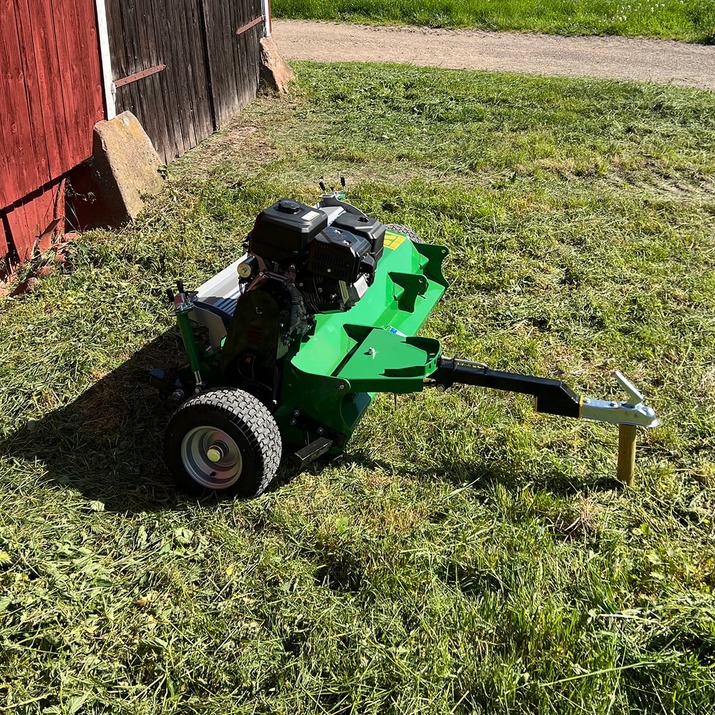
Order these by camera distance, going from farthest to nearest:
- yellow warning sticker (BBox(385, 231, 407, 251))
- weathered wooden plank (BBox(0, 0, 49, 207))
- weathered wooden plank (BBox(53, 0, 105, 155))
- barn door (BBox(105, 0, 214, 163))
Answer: barn door (BBox(105, 0, 214, 163)) < weathered wooden plank (BBox(53, 0, 105, 155)) < weathered wooden plank (BBox(0, 0, 49, 207)) < yellow warning sticker (BBox(385, 231, 407, 251))

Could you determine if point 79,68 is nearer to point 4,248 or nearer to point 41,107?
point 41,107

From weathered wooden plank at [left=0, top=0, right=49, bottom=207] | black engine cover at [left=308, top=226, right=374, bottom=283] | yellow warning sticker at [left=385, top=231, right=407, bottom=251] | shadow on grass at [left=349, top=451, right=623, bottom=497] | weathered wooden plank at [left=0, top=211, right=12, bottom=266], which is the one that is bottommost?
shadow on grass at [left=349, top=451, right=623, bottom=497]

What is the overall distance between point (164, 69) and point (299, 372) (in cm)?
525

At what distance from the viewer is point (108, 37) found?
22.3ft

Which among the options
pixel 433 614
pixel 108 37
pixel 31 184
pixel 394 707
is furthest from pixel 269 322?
pixel 108 37

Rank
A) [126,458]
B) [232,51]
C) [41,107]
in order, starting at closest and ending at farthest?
[126,458] < [41,107] < [232,51]

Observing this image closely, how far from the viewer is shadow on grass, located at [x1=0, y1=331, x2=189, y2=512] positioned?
3.90 metres

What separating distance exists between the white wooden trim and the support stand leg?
5.17 meters

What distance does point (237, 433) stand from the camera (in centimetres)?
361

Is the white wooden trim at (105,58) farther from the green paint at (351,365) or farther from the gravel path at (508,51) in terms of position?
the gravel path at (508,51)

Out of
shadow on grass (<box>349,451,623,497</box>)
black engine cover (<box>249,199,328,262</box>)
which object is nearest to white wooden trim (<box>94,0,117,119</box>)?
black engine cover (<box>249,199,328,262</box>)

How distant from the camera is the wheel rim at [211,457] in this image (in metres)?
3.76

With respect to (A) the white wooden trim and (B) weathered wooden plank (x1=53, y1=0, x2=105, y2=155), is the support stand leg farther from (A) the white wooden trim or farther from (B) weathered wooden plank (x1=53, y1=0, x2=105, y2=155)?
(A) the white wooden trim

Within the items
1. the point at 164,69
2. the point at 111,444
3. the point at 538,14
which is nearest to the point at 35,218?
the point at 164,69
